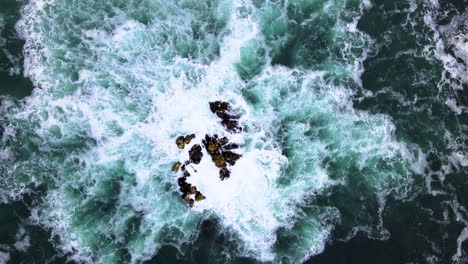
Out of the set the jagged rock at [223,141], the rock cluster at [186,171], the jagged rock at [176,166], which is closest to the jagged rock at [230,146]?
the jagged rock at [223,141]

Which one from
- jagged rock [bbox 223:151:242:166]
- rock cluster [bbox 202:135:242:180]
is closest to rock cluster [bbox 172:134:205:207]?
rock cluster [bbox 202:135:242:180]

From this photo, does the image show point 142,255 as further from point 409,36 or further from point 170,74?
point 409,36

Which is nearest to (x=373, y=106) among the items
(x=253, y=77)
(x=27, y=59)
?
(x=253, y=77)

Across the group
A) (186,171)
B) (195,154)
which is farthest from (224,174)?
(186,171)

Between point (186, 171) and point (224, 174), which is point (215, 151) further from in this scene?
point (186, 171)

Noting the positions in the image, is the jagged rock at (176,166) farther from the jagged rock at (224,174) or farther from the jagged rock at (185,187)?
the jagged rock at (224,174)
